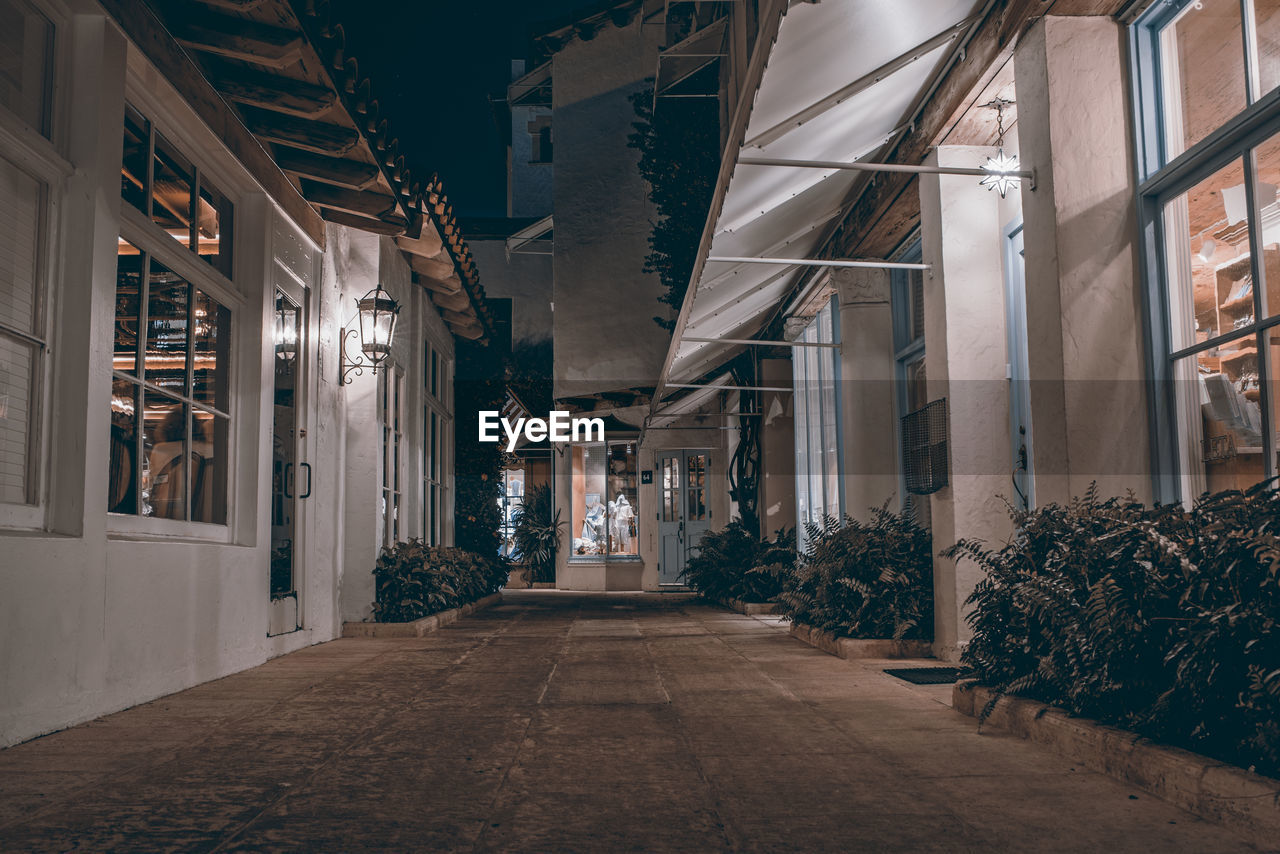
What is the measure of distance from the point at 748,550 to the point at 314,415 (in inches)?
243

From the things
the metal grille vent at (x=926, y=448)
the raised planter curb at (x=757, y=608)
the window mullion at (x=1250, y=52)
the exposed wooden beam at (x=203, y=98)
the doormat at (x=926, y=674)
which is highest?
the exposed wooden beam at (x=203, y=98)

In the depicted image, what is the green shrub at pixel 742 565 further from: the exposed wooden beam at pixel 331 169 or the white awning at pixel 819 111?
the exposed wooden beam at pixel 331 169

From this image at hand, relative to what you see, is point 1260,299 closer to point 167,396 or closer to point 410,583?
point 167,396

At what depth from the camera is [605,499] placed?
704 inches

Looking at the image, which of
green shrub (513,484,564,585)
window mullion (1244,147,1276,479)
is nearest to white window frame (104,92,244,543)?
window mullion (1244,147,1276,479)

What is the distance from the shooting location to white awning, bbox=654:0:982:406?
4902 mm

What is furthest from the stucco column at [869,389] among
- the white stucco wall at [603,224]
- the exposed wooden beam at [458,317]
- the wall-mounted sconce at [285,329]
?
the white stucco wall at [603,224]

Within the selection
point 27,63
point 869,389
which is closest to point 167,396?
point 27,63

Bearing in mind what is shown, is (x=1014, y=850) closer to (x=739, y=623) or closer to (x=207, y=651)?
(x=207, y=651)

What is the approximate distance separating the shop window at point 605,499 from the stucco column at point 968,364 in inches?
458

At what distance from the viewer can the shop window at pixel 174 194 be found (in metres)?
4.98

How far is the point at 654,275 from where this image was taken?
18609mm

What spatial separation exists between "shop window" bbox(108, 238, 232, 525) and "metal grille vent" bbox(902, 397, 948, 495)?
4.18 m

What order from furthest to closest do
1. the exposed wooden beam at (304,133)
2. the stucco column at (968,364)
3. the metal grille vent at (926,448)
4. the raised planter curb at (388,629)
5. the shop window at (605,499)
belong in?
the shop window at (605,499) → the raised planter curb at (388,629) → the exposed wooden beam at (304,133) → the metal grille vent at (926,448) → the stucco column at (968,364)
